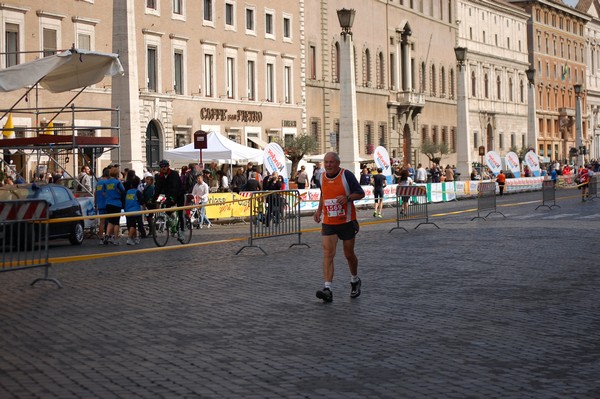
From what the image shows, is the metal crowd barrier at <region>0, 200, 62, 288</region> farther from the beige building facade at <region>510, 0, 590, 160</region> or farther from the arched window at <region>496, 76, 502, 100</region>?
the beige building facade at <region>510, 0, 590, 160</region>

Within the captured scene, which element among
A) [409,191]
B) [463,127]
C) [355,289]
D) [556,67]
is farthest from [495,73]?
[355,289]

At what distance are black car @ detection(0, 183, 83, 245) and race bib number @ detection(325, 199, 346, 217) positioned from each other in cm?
1207

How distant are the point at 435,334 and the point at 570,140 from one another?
12095 centimetres

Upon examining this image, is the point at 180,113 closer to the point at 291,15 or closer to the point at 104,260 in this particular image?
the point at 291,15

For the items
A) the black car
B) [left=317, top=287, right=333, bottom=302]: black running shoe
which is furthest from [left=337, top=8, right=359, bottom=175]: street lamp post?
[left=317, top=287, right=333, bottom=302]: black running shoe

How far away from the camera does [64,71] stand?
101 feet

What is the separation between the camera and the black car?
26438 mm

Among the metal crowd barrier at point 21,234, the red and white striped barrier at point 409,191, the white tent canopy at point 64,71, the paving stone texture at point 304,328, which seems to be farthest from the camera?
the red and white striped barrier at point 409,191

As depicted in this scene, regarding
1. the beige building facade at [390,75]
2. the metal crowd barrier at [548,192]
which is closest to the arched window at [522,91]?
the beige building facade at [390,75]

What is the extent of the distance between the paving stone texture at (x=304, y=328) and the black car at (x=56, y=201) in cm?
510

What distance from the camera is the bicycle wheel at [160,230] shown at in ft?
81.0

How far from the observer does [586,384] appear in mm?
9398

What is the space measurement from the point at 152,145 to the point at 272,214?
2888 cm

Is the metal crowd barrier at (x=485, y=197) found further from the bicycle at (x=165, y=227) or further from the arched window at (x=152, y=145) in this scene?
the arched window at (x=152, y=145)
